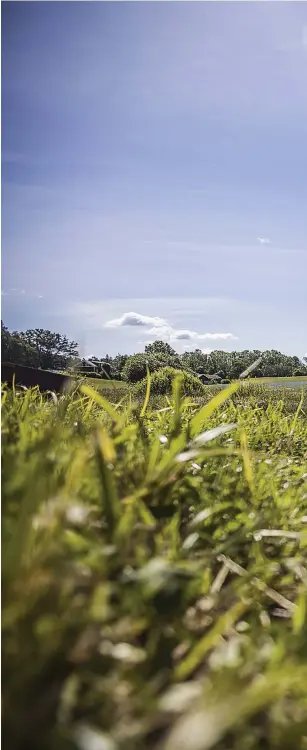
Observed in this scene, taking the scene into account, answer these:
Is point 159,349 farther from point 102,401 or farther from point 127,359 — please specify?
point 102,401

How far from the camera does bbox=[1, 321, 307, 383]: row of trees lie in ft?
4.00

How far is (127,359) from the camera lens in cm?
2400

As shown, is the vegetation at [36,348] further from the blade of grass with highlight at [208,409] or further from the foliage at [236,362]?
the foliage at [236,362]

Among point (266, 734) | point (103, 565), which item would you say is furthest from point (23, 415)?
point (266, 734)

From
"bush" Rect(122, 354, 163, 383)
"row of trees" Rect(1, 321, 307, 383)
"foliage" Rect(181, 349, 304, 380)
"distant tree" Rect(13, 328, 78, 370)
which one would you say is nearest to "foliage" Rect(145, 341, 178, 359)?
"row of trees" Rect(1, 321, 307, 383)

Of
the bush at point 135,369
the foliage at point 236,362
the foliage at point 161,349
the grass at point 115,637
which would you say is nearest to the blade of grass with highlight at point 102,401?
the grass at point 115,637

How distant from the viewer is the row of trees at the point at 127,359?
1.22 meters

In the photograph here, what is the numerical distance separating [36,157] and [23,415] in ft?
2.02

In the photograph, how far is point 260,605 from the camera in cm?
98

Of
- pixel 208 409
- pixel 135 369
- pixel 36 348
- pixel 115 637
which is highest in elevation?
pixel 135 369

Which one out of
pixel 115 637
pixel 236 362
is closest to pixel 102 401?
pixel 115 637

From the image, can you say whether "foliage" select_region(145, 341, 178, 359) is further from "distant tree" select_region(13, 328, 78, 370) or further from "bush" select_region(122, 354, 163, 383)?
"distant tree" select_region(13, 328, 78, 370)

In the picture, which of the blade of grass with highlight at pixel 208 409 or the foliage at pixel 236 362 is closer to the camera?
the blade of grass with highlight at pixel 208 409

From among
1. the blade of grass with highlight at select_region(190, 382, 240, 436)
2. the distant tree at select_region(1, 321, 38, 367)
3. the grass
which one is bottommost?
the grass
